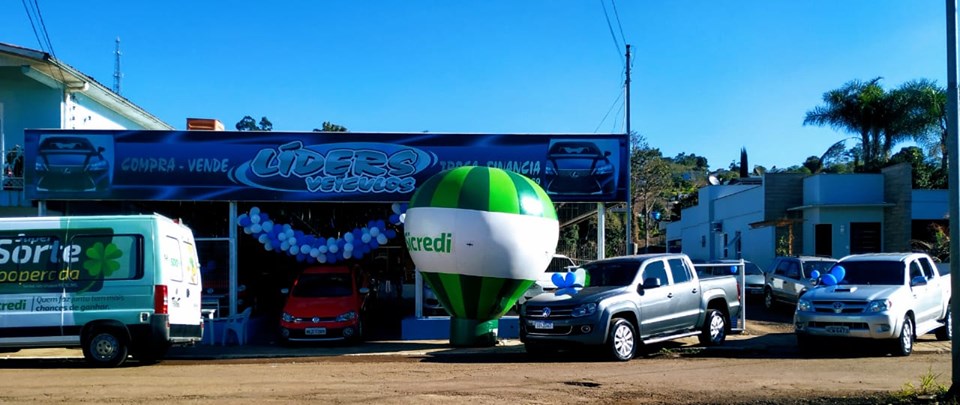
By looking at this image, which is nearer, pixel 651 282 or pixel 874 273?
pixel 651 282

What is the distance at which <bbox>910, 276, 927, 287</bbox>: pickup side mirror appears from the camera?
14.4 m

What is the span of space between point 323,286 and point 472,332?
12.4ft

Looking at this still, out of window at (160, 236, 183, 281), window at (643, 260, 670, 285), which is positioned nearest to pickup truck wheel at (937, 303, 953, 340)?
window at (643, 260, 670, 285)

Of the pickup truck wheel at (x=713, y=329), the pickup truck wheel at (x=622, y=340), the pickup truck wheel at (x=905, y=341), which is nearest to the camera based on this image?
the pickup truck wheel at (x=622, y=340)

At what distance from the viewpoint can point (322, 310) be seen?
1631cm

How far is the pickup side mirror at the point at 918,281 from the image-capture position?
14383mm

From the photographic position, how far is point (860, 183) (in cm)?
2952

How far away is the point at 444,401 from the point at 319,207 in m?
11.5

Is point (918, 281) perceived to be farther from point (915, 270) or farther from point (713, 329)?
point (713, 329)

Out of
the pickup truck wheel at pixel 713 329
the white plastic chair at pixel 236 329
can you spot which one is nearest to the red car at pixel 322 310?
the white plastic chair at pixel 236 329

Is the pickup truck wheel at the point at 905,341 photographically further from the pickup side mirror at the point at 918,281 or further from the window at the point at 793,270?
the window at the point at 793,270

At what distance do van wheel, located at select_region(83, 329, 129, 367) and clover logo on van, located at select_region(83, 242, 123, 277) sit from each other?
3.06ft

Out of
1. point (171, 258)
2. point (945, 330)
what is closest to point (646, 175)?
point (945, 330)

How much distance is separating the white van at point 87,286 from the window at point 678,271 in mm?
8525
